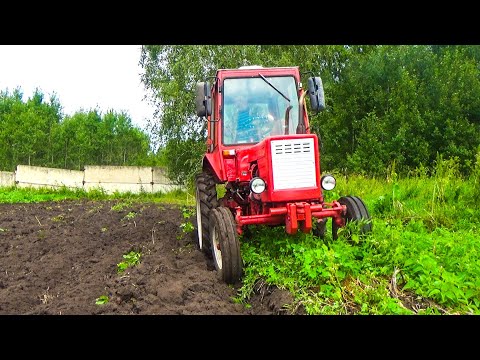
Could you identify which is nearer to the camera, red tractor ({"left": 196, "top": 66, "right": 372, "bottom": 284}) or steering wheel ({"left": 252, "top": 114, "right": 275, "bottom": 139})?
red tractor ({"left": 196, "top": 66, "right": 372, "bottom": 284})

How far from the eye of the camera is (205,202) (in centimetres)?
772

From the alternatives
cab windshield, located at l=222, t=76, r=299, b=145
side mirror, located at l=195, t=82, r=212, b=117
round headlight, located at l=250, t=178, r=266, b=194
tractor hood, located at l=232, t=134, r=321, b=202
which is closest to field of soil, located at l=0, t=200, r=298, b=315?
round headlight, located at l=250, t=178, r=266, b=194

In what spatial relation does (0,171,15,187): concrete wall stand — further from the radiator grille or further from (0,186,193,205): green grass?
the radiator grille

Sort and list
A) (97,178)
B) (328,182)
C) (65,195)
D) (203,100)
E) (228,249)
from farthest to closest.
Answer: (97,178), (65,195), (203,100), (328,182), (228,249)

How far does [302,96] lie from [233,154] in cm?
118

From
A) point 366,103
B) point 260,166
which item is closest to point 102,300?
point 260,166

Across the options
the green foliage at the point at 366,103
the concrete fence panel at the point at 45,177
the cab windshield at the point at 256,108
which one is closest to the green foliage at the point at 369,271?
the cab windshield at the point at 256,108

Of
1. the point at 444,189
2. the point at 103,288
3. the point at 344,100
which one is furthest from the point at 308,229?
the point at 344,100

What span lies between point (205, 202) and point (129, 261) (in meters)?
1.35

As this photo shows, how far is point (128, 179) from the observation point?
2564 centimetres

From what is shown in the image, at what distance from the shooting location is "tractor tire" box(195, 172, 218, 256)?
293 inches

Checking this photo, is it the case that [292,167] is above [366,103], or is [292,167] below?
below

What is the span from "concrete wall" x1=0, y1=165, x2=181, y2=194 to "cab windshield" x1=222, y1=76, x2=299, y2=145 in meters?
17.8

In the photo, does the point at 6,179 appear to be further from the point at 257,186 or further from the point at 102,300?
the point at 257,186
